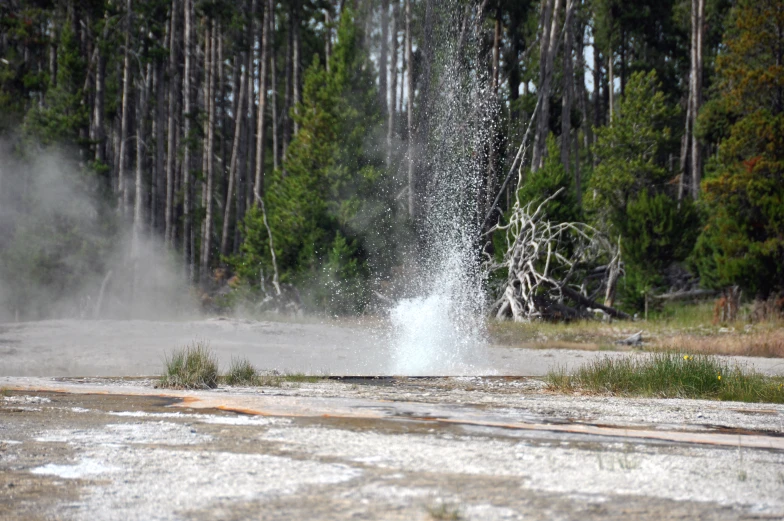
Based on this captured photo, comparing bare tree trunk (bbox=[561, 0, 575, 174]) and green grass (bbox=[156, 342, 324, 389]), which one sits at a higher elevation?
bare tree trunk (bbox=[561, 0, 575, 174])

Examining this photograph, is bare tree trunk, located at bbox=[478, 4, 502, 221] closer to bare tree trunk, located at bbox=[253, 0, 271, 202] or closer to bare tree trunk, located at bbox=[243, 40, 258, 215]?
bare tree trunk, located at bbox=[253, 0, 271, 202]

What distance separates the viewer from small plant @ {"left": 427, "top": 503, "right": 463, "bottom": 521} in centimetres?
406

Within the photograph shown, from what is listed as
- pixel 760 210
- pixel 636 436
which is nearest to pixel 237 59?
pixel 760 210

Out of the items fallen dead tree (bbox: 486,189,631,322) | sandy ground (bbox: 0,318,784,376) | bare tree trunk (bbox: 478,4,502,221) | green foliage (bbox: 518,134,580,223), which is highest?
bare tree trunk (bbox: 478,4,502,221)

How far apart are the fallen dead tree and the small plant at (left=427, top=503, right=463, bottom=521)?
15.5 meters

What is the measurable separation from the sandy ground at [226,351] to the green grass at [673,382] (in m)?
2.53

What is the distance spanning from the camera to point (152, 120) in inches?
1815

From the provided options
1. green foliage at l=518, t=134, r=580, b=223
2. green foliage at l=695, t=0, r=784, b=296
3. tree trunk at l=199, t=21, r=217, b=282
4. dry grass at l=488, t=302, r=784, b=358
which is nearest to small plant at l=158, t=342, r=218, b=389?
dry grass at l=488, t=302, r=784, b=358

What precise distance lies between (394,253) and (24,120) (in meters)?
13.9

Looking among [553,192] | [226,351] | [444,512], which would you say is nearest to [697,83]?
[553,192]

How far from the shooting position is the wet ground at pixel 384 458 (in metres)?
4.42

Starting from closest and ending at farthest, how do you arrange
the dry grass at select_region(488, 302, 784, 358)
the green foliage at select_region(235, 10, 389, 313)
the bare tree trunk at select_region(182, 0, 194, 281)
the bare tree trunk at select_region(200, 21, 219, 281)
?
the dry grass at select_region(488, 302, 784, 358) < the green foliage at select_region(235, 10, 389, 313) < the bare tree trunk at select_region(182, 0, 194, 281) < the bare tree trunk at select_region(200, 21, 219, 281)

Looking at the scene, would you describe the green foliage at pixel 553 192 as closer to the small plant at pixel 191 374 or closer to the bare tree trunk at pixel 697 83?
the small plant at pixel 191 374

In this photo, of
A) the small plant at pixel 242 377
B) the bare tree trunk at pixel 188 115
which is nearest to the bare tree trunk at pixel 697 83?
the bare tree trunk at pixel 188 115
